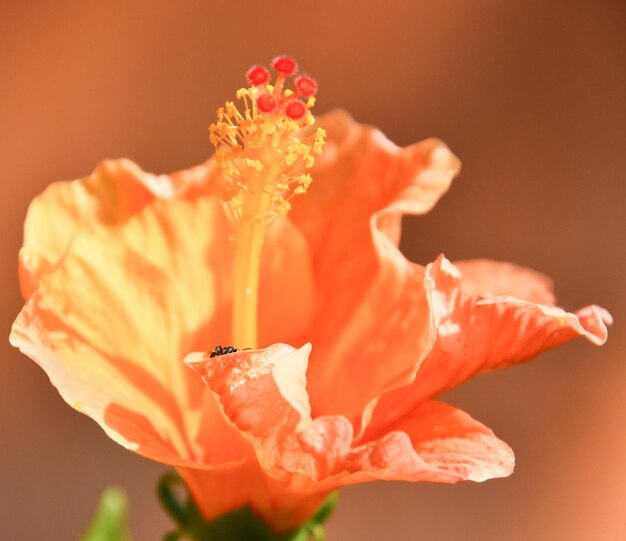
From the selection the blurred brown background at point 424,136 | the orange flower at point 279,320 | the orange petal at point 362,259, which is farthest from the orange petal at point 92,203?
the blurred brown background at point 424,136

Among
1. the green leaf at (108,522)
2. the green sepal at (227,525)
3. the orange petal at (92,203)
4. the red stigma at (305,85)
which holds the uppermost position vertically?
the red stigma at (305,85)

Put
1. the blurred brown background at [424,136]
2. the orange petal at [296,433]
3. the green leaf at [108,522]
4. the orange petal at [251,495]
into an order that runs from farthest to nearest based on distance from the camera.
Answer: the blurred brown background at [424,136]
the green leaf at [108,522]
the orange petal at [251,495]
the orange petal at [296,433]

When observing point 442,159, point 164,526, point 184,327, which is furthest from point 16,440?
point 442,159

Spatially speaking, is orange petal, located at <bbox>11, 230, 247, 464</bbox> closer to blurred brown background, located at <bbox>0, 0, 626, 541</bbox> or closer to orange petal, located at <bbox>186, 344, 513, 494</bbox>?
orange petal, located at <bbox>186, 344, 513, 494</bbox>

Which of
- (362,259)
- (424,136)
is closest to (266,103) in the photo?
(362,259)

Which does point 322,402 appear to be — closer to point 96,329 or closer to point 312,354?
point 312,354

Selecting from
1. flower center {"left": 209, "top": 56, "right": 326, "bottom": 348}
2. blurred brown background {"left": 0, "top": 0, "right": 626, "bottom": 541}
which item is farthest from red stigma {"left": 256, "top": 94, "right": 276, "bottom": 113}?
blurred brown background {"left": 0, "top": 0, "right": 626, "bottom": 541}

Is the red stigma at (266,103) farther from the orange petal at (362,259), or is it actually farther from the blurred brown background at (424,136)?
the blurred brown background at (424,136)

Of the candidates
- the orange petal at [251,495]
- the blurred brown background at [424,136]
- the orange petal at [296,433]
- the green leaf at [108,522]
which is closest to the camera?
the orange petal at [296,433]
